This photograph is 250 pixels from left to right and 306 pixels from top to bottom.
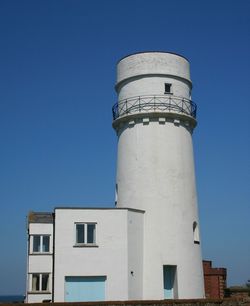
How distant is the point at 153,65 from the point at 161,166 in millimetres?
6362

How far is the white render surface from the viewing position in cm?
2730

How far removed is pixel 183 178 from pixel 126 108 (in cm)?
559

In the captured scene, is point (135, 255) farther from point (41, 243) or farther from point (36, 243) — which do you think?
point (36, 243)

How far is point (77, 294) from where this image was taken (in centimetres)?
2731

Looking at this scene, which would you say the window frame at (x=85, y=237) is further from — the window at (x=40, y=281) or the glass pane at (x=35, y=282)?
the glass pane at (x=35, y=282)

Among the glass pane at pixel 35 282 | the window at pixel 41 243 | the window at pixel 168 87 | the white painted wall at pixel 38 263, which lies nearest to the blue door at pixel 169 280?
the white painted wall at pixel 38 263

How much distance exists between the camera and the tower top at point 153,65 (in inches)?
1248

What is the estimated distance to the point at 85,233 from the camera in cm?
2803

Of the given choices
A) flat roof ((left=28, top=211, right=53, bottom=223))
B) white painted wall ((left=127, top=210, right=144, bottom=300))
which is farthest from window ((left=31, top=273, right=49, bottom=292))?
white painted wall ((left=127, top=210, right=144, bottom=300))

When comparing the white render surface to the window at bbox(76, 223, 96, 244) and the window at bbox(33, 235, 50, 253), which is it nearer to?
the window at bbox(76, 223, 96, 244)

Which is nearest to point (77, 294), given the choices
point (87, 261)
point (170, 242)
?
point (87, 261)

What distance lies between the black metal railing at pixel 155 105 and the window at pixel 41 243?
29.5 feet

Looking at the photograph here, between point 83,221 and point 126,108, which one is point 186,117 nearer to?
point 126,108

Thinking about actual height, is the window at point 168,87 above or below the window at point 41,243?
above
